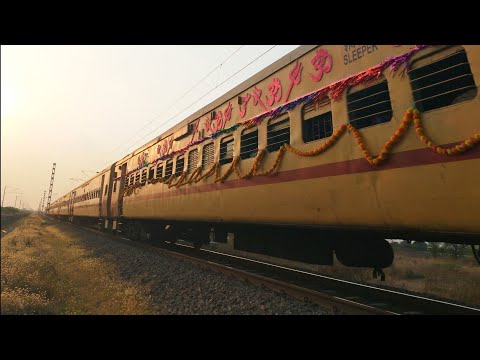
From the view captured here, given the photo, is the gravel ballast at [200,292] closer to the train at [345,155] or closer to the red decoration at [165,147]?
the train at [345,155]

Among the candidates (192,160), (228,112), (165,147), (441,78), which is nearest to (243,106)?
(228,112)

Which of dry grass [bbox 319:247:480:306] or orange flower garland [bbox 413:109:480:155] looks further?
dry grass [bbox 319:247:480:306]

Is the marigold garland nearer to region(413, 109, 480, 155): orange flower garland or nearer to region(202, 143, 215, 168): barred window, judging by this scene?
region(413, 109, 480, 155): orange flower garland

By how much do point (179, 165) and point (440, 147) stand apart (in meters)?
6.83

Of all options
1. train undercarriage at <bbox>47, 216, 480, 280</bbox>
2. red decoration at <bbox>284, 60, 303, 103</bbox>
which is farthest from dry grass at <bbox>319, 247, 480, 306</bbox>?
red decoration at <bbox>284, 60, 303, 103</bbox>

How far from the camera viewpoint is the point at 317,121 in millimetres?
4746

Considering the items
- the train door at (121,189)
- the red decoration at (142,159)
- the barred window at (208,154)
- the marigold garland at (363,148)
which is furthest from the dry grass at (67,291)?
the train door at (121,189)

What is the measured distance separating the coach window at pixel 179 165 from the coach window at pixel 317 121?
14.9ft

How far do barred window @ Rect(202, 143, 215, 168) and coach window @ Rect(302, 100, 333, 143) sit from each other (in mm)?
2891

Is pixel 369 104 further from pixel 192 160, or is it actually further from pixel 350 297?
pixel 192 160

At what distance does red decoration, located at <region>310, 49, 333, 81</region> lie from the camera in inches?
178

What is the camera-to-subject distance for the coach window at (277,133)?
5.16m
